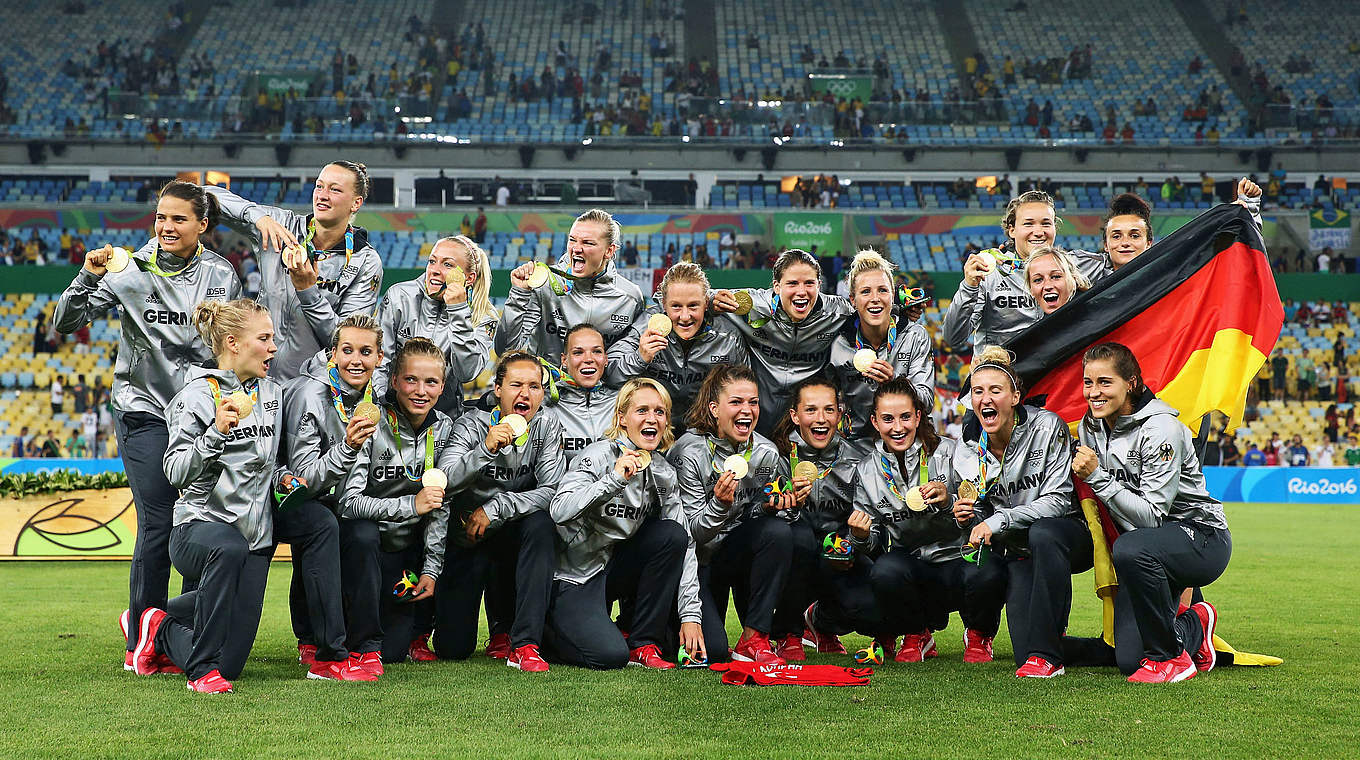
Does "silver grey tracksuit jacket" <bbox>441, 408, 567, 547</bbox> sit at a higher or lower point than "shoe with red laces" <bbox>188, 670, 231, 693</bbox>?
higher

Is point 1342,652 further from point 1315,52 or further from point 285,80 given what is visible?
point 1315,52

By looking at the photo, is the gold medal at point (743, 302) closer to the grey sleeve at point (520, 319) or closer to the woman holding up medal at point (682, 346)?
the woman holding up medal at point (682, 346)

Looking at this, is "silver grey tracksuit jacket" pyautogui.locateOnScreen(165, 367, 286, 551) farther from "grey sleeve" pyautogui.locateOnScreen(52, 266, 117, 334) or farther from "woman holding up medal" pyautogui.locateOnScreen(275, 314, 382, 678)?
"grey sleeve" pyautogui.locateOnScreen(52, 266, 117, 334)

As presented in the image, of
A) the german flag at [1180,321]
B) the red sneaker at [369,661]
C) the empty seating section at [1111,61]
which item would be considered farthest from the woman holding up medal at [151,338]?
the empty seating section at [1111,61]

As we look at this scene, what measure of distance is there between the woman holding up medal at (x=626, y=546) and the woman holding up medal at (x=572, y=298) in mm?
856

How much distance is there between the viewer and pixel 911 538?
227 inches

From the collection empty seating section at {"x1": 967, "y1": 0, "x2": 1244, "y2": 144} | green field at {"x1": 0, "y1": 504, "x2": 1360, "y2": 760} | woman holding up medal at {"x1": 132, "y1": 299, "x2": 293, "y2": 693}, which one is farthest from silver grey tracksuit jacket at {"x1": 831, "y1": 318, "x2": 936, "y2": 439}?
empty seating section at {"x1": 967, "y1": 0, "x2": 1244, "y2": 144}

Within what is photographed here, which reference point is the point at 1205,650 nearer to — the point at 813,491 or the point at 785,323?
the point at 813,491

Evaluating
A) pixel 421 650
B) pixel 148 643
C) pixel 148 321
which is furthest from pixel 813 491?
pixel 148 321

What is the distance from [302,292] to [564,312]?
135 cm

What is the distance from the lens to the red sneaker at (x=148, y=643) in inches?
206

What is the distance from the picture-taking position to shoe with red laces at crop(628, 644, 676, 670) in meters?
5.52

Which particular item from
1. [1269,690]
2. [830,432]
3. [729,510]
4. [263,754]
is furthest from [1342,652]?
[263,754]

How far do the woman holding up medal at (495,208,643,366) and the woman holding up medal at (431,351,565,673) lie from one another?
1.94 feet
